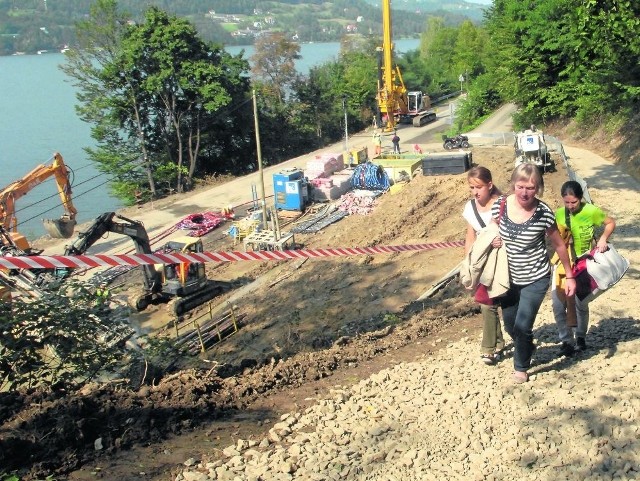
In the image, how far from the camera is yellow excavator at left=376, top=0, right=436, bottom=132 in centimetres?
4147

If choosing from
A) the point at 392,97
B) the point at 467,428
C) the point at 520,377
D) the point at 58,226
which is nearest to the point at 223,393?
the point at 467,428

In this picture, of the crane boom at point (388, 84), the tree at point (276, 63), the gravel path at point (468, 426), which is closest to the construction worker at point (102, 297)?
the gravel path at point (468, 426)

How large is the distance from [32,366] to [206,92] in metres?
32.5

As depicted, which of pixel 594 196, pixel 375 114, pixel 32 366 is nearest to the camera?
pixel 32 366

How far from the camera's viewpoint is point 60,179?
22.6 m

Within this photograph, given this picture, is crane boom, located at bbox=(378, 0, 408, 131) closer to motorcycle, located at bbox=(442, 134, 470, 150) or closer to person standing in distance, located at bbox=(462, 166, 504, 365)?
motorcycle, located at bbox=(442, 134, 470, 150)

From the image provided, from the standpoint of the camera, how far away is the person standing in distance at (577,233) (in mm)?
5785

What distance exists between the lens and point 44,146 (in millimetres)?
57438

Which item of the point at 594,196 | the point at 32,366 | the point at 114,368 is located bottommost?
the point at 594,196

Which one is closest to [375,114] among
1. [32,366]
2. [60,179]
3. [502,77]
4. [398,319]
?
[502,77]

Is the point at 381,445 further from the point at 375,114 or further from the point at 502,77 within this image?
the point at 375,114

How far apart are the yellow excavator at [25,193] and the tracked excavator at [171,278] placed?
2502mm

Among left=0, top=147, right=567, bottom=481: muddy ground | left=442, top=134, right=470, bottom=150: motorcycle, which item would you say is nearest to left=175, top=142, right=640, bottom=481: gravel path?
left=0, top=147, right=567, bottom=481: muddy ground

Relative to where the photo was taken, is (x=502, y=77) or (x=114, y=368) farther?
(x=502, y=77)
